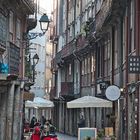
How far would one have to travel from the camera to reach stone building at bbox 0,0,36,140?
64.5 ft

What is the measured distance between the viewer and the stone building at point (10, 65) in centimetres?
1967

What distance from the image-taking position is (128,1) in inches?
944

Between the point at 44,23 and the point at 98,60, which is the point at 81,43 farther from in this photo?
the point at 44,23

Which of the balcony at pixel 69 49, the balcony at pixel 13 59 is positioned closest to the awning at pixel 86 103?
the balcony at pixel 13 59

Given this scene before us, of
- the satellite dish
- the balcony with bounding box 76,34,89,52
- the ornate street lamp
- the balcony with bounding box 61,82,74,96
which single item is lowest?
the satellite dish

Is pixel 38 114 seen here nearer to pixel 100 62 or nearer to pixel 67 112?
pixel 67 112

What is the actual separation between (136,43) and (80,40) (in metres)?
23.6

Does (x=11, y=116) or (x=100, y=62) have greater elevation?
(x=100, y=62)

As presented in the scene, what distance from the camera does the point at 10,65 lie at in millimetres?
23328

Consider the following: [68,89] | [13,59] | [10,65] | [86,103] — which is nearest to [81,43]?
[68,89]

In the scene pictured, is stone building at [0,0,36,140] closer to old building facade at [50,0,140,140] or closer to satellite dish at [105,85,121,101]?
satellite dish at [105,85,121,101]

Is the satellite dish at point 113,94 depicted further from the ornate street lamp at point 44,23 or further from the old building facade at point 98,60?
the ornate street lamp at point 44,23

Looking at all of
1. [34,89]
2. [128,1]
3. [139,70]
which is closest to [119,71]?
[128,1]

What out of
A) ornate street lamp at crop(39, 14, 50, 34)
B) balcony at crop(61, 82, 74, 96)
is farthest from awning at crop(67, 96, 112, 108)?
balcony at crop(61, 82, 74, 96)
